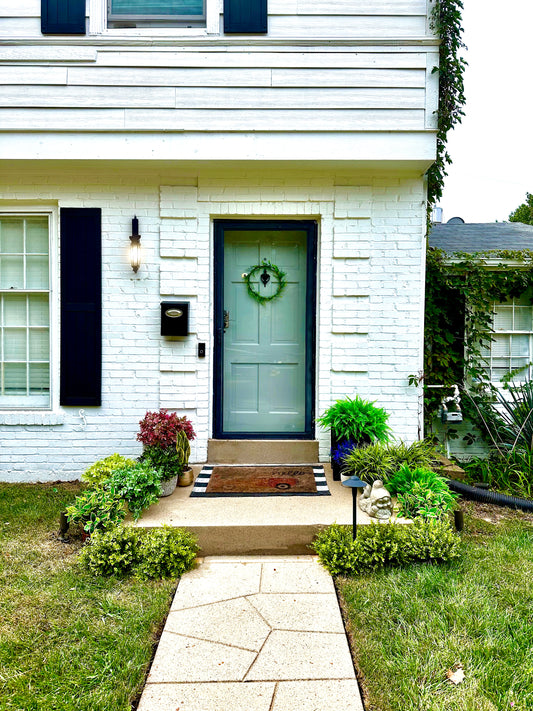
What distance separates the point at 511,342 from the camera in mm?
5766

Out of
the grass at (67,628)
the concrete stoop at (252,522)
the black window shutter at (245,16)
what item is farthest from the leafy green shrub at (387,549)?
the black window shutter at (245,16)

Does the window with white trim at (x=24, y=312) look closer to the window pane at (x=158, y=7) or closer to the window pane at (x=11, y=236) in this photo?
the window pane at (x=11, y=236)

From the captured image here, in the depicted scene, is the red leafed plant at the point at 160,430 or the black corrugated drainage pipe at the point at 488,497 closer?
the red leafed plant at the point at 160,430

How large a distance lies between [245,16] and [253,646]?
476 cm

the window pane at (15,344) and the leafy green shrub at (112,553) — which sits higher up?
the window pane at (15,344)

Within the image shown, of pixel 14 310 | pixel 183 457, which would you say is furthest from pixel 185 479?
→ pixel 14 310

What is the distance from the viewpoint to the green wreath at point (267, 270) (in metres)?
5.04

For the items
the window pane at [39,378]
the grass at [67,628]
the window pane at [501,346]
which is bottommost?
the grass at [67,628]

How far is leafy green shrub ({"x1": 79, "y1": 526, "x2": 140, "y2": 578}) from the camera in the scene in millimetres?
3119

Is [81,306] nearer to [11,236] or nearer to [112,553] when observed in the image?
[11,236]

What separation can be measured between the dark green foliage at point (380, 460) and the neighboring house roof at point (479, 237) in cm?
275

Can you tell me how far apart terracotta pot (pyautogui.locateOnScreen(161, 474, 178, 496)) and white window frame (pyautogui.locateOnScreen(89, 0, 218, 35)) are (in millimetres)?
3740

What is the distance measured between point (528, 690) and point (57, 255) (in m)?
4.66

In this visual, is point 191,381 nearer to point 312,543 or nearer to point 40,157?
point 312,543
